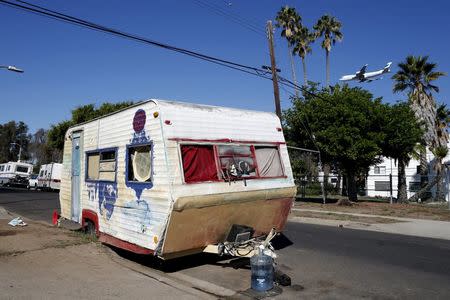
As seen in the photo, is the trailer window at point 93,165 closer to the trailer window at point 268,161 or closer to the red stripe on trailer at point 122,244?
the red stripe on trailer at point 122,244

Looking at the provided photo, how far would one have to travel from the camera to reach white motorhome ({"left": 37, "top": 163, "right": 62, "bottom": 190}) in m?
35.7

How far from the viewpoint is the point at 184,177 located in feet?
23.6

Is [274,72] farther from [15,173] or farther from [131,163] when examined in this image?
[15,173]

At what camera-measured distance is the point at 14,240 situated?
398 inches

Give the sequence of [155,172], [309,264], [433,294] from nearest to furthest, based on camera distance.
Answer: [433,294] < [155,172] < [309,264]

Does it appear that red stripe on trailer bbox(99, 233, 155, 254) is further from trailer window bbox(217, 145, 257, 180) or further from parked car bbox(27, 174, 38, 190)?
parked car bbox(27, 174, 38, 190)

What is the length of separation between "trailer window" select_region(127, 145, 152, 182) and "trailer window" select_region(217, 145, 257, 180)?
4.15ft

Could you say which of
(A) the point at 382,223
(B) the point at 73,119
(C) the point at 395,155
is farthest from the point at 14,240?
(B) the point at 73,119

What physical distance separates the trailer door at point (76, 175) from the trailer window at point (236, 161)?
429 cm

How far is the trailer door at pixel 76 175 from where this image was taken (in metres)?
10.5

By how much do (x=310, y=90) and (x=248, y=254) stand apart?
717 inches

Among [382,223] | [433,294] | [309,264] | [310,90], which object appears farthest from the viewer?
[310,90]

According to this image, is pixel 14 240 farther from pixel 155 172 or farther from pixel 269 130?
pixel 269 130

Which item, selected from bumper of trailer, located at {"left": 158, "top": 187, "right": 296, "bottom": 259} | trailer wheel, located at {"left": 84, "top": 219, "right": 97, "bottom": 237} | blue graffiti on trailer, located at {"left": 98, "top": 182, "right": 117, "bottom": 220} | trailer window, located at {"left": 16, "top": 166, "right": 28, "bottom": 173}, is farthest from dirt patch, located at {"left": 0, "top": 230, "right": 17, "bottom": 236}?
trailer window, located at {"left": 16, "top": 166, "right": 28, "bottom": 173}
